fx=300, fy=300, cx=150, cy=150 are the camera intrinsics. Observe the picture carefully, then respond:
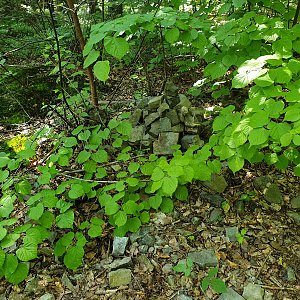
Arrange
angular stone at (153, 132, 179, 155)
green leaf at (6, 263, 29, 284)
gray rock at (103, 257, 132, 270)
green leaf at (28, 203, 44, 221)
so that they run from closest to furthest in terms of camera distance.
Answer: green leaf at (6, 263, 29, 284) → green leaf at (28, 203, 44, 221) → gray rock at (103, 257, 132, 270) → angular stone at (153, 132, 179, 155)

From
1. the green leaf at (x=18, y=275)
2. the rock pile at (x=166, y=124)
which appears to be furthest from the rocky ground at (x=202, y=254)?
the rock pile at (x=166, y=124)

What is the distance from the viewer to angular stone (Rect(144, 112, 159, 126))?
3191mm

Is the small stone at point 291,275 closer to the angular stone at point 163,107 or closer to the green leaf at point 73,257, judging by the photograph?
the green leaf at point 73,257

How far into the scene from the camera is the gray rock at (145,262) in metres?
2.21

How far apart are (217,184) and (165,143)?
67 centimetres

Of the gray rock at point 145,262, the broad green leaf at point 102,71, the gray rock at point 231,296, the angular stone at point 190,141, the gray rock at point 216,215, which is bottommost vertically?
the gray rock at point 231,296

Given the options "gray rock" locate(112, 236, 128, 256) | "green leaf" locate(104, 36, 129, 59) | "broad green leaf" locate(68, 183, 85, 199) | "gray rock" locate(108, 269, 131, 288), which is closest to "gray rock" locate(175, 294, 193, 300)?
"gray rock" locate(108, 269, 131, 288)

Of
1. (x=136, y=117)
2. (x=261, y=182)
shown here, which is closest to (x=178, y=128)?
(x=136, y=117)

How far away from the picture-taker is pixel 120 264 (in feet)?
7.20

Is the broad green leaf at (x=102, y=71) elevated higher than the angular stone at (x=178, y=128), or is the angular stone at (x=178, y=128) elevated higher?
the broad green leaf at (x=102, y=71)

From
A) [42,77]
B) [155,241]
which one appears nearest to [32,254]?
[155,241]

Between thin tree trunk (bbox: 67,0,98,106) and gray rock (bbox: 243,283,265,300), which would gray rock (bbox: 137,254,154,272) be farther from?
thin tree trunk (bbox: 67,0,98,106)

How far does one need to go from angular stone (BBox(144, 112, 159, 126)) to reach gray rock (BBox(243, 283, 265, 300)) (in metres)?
1.80

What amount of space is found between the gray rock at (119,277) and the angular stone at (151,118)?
157cm
